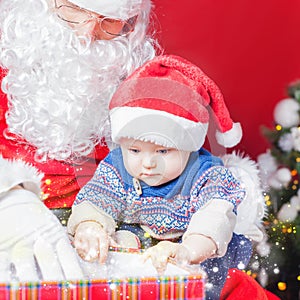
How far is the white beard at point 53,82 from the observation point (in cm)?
122

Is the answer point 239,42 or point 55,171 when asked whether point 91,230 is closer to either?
point 55,171

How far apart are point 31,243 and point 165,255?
15 centimetres

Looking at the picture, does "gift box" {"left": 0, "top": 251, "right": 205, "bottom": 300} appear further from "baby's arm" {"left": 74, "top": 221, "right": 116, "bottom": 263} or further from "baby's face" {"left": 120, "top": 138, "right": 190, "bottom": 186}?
"baby's face" {"left": 120, "top": 138, "right": 190, "bottom": 186}

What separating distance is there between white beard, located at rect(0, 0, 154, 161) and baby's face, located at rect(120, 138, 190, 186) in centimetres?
23

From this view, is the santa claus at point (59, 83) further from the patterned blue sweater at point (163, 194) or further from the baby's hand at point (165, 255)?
the baby's hand at point (165, 255)

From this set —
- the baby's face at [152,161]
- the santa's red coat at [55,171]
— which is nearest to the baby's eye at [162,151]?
the baby's face at [152,161]

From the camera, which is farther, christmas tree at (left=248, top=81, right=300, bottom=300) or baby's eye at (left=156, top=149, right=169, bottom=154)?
christmas tree at (left=248, top=81, right=300, bottom=300)

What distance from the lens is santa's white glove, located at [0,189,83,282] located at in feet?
2.68

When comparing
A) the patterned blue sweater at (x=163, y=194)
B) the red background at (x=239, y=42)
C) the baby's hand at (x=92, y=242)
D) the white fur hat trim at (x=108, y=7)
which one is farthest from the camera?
the red background at (x=239, y=42)

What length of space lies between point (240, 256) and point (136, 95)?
29 cm

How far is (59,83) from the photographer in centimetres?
123

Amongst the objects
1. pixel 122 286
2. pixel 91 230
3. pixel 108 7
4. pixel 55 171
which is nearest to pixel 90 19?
pixel 108 7

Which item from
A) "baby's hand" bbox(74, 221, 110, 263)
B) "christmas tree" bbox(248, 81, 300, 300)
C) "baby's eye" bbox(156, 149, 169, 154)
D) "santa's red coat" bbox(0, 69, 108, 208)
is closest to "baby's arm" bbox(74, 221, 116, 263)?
"baby's hand" bbox(74, 221, 110, 263)

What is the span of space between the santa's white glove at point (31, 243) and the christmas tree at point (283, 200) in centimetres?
42
